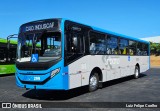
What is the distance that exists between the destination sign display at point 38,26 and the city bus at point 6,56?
9.49 metres

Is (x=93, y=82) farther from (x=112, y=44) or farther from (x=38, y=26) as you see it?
(x=38, y=26)

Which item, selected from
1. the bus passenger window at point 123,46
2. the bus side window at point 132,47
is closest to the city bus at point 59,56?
the bus passenger window at point 123,46

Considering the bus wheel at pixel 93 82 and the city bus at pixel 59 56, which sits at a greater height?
the city bus at pixel 59 56

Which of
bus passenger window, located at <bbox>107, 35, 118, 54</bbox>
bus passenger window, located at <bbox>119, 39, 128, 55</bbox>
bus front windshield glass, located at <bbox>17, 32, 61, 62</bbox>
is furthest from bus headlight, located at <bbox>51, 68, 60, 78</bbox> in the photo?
bus passenger window, located at <bbox>119, 39, 128, 55</bbox>

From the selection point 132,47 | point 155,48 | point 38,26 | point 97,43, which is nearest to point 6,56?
point 132,47

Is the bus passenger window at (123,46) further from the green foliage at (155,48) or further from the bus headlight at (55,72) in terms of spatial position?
the green foliage at (155,48)

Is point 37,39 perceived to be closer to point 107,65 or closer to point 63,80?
point 63,80

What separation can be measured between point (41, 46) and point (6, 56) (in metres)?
11.1

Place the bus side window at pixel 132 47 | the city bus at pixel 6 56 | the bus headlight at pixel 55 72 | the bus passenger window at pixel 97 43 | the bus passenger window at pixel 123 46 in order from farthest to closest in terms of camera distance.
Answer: the city bus at pixel 6 56 → the bus side window at pixel 132 47 → the bus passenger window at pixel 123 46 → the bus passenger window at pixel 97 43 → the bus headlight at pixel 55 72

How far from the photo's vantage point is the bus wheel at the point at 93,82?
1141cm

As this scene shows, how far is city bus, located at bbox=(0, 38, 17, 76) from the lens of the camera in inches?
774

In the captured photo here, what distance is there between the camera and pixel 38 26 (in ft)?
32.5

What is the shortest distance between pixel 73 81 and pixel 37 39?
205 centimetres

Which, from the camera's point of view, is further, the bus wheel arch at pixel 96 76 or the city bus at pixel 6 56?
the city bus at pixel 6 56
